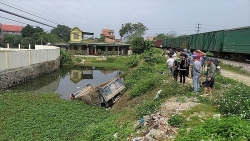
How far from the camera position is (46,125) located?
410 inches

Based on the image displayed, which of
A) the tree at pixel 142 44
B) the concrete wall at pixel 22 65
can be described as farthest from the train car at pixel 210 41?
the concrete wall at pixel 22 65

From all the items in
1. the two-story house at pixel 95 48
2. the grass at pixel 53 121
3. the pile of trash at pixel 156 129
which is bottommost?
the grass at pixel 53 121

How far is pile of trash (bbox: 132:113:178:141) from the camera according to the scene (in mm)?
6281

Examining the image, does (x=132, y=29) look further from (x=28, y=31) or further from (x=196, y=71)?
(x=196, y=71)

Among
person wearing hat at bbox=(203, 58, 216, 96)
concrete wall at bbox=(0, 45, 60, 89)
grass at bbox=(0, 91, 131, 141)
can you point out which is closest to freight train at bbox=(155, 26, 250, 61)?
person wearing hat at bbox=(203, 58, 216, 96)

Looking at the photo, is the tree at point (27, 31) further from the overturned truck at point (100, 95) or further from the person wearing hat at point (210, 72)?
the person wearing hat at point (210, 72)

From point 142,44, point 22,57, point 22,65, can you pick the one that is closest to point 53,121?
point 22,65

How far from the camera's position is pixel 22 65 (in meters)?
23.0

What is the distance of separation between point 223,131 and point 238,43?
17469mm

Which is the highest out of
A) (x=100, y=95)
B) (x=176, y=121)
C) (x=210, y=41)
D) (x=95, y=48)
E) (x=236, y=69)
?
(x=210, y=41)

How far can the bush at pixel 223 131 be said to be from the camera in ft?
16.5

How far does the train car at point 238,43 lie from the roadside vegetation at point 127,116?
8.25 meters

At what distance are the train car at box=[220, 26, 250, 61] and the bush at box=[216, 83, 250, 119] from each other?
514 inches

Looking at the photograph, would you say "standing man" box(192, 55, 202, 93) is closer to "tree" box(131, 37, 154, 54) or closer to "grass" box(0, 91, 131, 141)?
"grass" box(0, 91, 131, 141)
